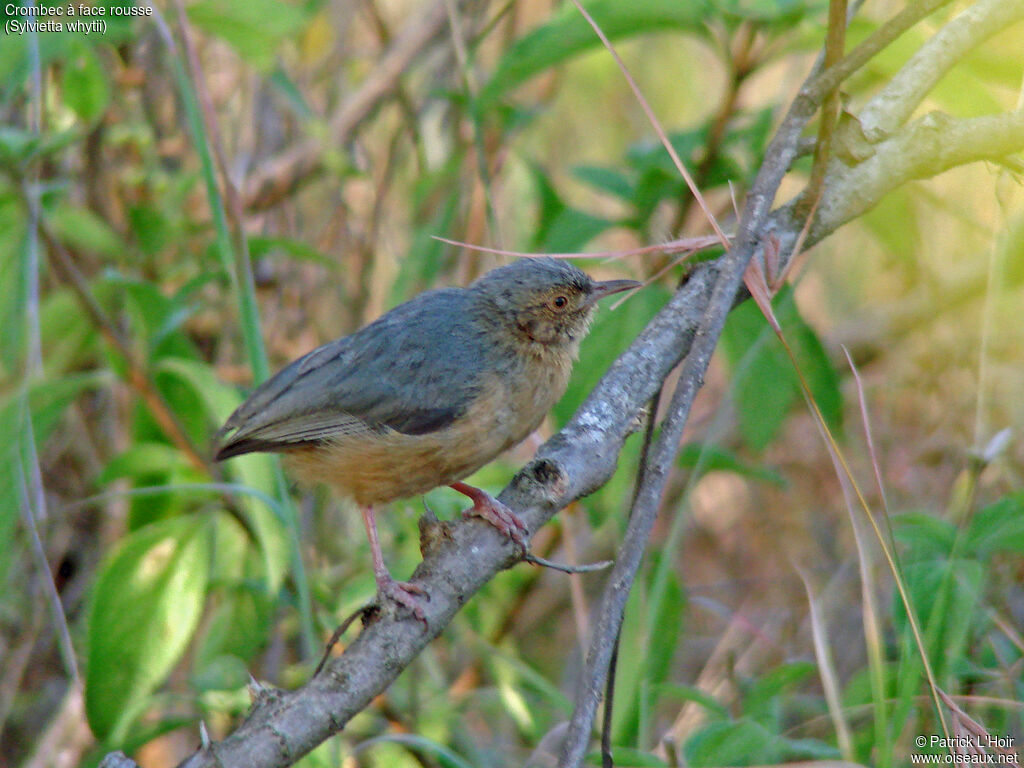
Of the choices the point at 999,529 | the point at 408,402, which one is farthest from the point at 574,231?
the point at 999,529

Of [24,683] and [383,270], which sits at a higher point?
[383,270]

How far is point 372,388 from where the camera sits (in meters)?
3.19

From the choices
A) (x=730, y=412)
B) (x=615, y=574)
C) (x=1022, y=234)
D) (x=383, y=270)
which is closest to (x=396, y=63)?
(x=383, y=270)

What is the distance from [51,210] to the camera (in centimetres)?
371

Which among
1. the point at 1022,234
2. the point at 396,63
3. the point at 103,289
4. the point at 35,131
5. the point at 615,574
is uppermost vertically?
the point at 396,63

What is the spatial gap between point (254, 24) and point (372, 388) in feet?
4.98

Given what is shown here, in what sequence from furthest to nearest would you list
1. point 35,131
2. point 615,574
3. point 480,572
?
point 35,131, point 480,572, point 615,574

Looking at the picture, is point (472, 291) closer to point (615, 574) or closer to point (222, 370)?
point (615, 574)

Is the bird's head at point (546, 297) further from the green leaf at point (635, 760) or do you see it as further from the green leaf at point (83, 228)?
the green leaf at point (83, 228)

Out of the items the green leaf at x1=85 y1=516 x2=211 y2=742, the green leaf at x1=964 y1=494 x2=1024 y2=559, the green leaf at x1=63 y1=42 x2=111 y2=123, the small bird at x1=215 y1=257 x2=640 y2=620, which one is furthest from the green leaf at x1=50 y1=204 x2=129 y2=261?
the green leaf at x1=964 y1=494 x2=1024 y2=559

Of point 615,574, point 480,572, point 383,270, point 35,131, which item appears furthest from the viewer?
point 383,270

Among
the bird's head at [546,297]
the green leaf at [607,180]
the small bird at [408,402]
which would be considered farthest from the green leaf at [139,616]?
the green leaf at [607,180]

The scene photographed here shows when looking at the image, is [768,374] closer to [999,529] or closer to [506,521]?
[999,529]

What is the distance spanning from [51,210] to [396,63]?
7.96 feet
